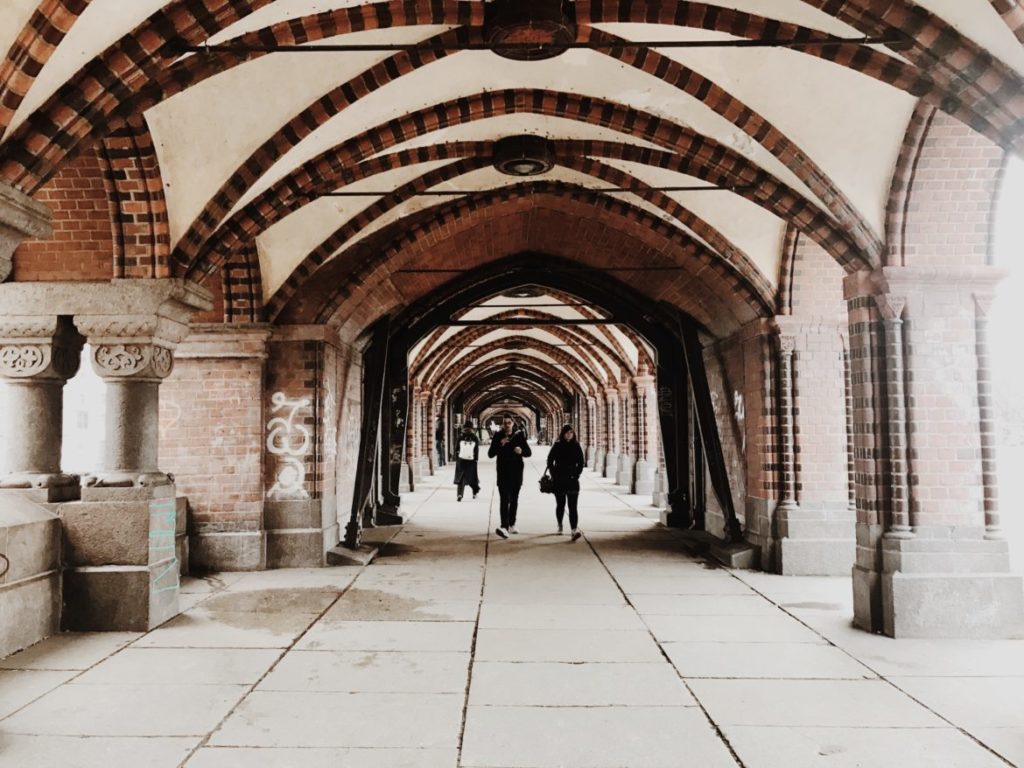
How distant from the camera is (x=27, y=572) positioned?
220 inches

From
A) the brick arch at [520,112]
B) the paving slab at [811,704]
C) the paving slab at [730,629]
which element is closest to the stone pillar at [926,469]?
the paving slab at [730,629]

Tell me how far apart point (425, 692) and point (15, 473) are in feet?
12.7

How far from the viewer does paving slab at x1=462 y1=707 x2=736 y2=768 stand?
→ 3.60 m

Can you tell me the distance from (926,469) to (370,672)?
4.41 metres

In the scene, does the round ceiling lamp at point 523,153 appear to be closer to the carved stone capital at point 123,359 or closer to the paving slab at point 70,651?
the carved stone capital at point 123,359

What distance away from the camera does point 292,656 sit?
528 centimetres

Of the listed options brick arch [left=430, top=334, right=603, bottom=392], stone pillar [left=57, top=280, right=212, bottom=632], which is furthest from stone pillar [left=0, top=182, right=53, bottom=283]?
brick arch [left=430, top=334, right=603, bottom=392]

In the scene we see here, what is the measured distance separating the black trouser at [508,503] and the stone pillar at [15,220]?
7561mm

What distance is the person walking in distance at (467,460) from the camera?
47.7ft

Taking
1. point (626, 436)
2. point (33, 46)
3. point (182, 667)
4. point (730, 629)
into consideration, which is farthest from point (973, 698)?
point (626, 436)

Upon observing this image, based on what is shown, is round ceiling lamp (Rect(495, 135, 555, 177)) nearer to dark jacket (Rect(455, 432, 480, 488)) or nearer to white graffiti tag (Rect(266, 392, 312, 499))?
white graffiti tag (Rect(266, 392, 312, 499))

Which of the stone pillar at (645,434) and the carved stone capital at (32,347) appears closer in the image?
the carved stone capital at (32,347)

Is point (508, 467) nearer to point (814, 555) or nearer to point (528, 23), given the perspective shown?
point (814, 555)

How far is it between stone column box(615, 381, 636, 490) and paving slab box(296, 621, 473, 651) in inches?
493
